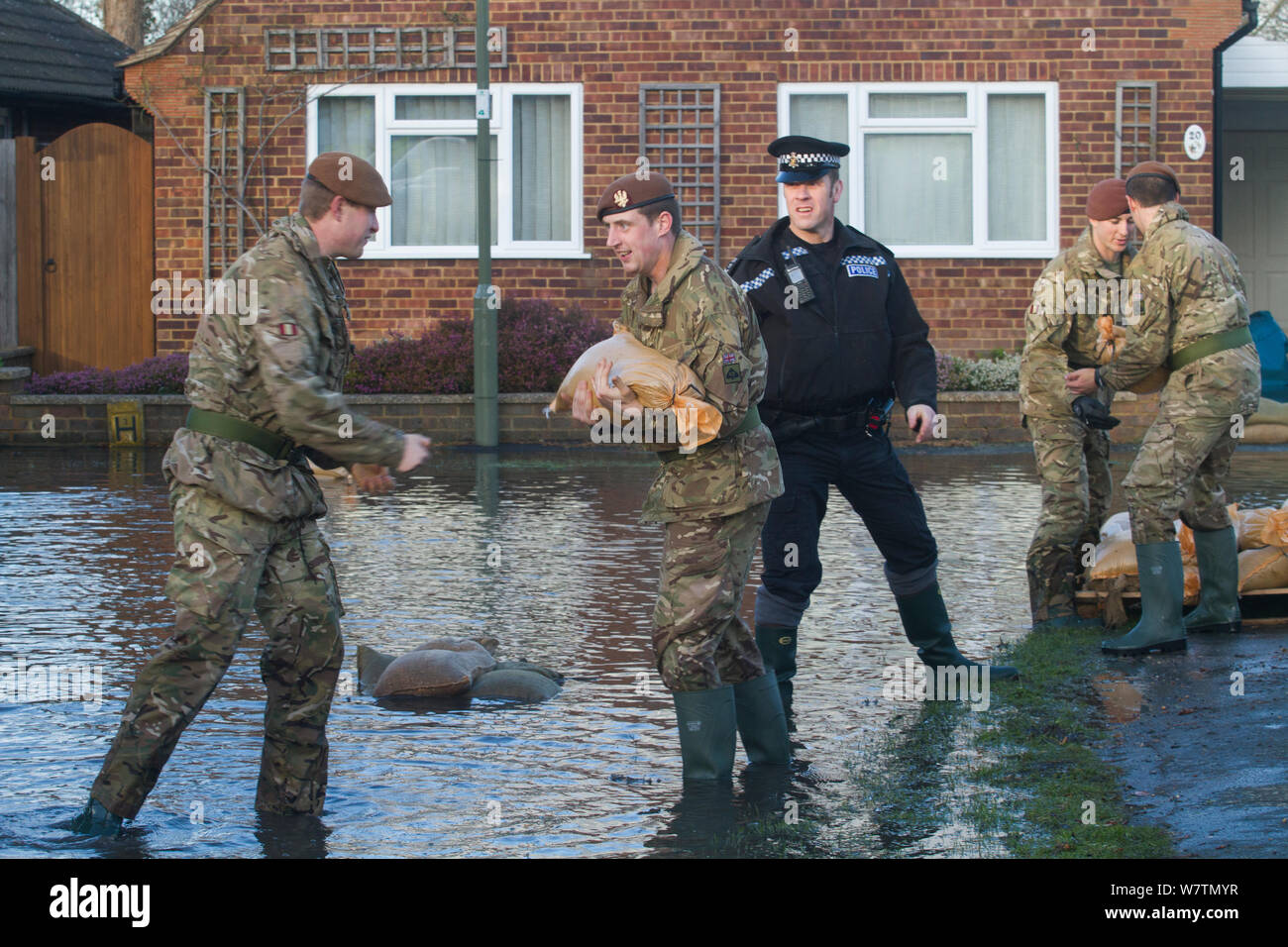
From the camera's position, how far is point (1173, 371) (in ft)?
26.7

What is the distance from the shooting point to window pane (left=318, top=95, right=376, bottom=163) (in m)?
20.3

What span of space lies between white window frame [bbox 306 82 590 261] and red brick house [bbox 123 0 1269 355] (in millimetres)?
25

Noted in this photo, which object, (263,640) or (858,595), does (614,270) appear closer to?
(858,595)

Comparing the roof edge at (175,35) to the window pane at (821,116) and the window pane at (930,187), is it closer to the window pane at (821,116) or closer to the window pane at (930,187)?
the window pane at (821,116)

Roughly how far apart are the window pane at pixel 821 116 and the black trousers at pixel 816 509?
13.6 meters

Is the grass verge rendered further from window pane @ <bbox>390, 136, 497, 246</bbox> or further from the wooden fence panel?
the wooden fence panel

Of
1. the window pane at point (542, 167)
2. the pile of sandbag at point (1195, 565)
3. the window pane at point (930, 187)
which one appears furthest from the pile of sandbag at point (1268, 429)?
the pile of sandbag at point (1195, 565)

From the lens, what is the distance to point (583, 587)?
32.3ft

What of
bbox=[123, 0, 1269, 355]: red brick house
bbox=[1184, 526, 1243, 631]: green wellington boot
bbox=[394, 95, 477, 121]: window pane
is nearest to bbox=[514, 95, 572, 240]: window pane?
bbox=[123, 0, 1269, 355]: red brick house

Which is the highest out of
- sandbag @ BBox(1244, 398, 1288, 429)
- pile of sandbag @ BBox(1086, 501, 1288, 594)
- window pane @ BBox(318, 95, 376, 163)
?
window pane @ BBox(318, 95, 376, 163)

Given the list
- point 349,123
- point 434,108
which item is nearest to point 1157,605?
point 434,108

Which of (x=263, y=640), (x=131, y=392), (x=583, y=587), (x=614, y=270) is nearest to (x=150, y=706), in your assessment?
(x=263, y=640)

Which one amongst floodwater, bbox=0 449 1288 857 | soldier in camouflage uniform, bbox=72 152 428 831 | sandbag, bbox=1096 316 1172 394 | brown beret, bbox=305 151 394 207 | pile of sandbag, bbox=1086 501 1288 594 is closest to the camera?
soldier in camouflage uniform, bbox=72 152 428 831

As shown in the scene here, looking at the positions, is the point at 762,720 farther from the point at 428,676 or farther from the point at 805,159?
the point at 805,159
